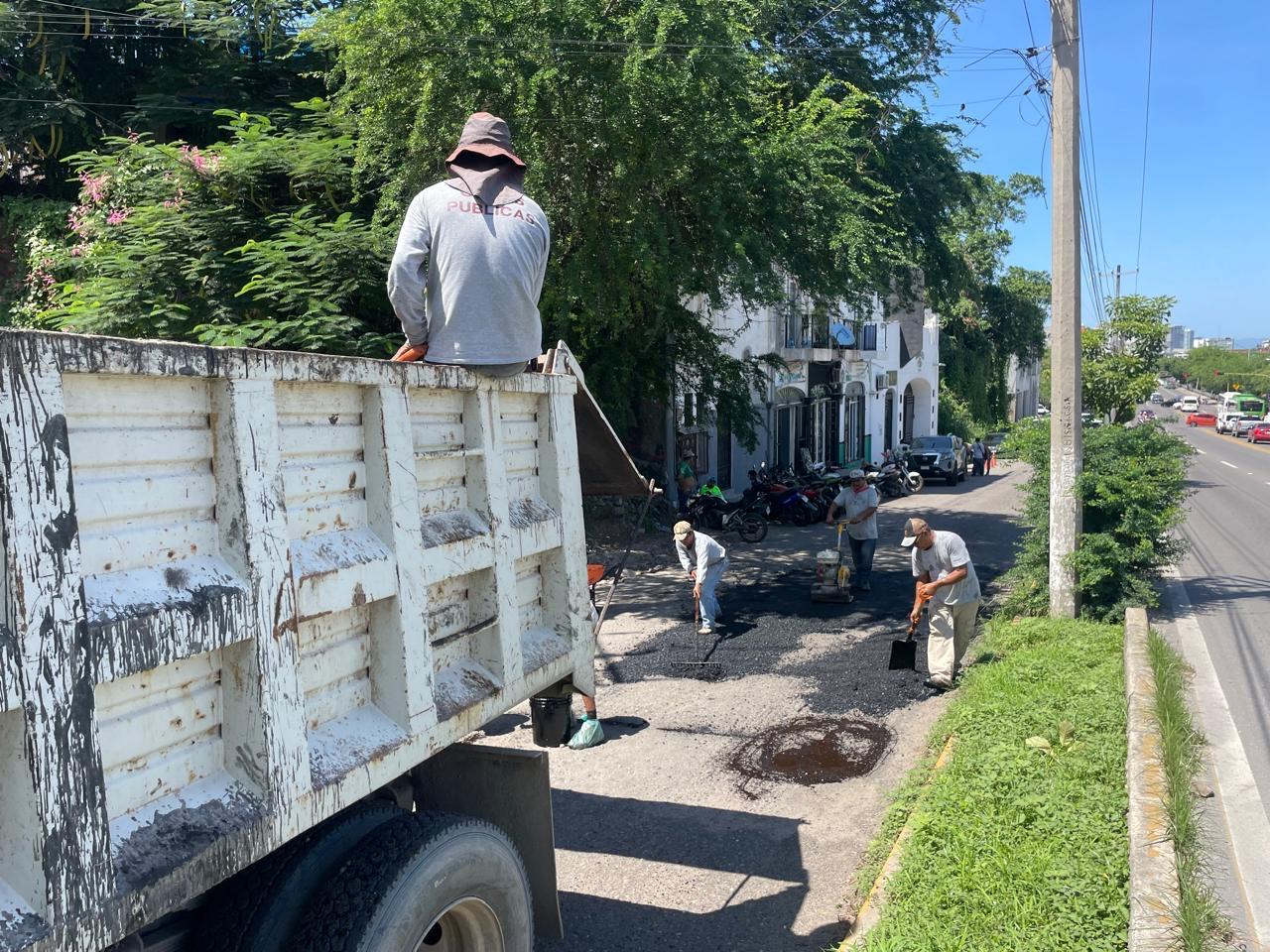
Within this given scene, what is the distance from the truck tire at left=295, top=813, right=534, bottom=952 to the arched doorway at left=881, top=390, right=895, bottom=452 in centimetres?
3764

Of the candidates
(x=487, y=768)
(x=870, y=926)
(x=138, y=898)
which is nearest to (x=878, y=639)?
(x=870, y=926)

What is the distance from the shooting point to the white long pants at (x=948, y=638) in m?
8.50

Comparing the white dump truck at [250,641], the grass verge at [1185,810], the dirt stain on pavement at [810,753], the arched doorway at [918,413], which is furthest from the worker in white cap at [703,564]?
the arched doorway at [918,413]

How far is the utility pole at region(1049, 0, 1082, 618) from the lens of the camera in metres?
10.1

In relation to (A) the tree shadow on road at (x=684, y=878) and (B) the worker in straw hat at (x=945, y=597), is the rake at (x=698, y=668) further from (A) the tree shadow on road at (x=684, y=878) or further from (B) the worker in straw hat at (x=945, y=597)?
(A) the tree shadow on road at (x=684, y=878)

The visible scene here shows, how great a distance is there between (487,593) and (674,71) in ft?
30.3

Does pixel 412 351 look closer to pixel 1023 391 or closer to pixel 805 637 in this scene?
pixel 805 637

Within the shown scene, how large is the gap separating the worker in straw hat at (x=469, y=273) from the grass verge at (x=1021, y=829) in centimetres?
288

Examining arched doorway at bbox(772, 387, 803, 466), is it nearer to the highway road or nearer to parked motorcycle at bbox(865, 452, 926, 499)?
parked motorcycle at bbox(865, 452, 926, 499)

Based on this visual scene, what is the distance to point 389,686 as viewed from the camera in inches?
112

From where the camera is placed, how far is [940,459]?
29.0 metres

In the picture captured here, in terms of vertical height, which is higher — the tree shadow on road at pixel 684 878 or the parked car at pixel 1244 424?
the tree shadow on road at pixel 684 878

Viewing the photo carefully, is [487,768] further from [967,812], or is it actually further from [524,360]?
[967,812]

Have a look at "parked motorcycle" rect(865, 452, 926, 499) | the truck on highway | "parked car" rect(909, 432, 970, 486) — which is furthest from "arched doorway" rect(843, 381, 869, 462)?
the truck on highway
